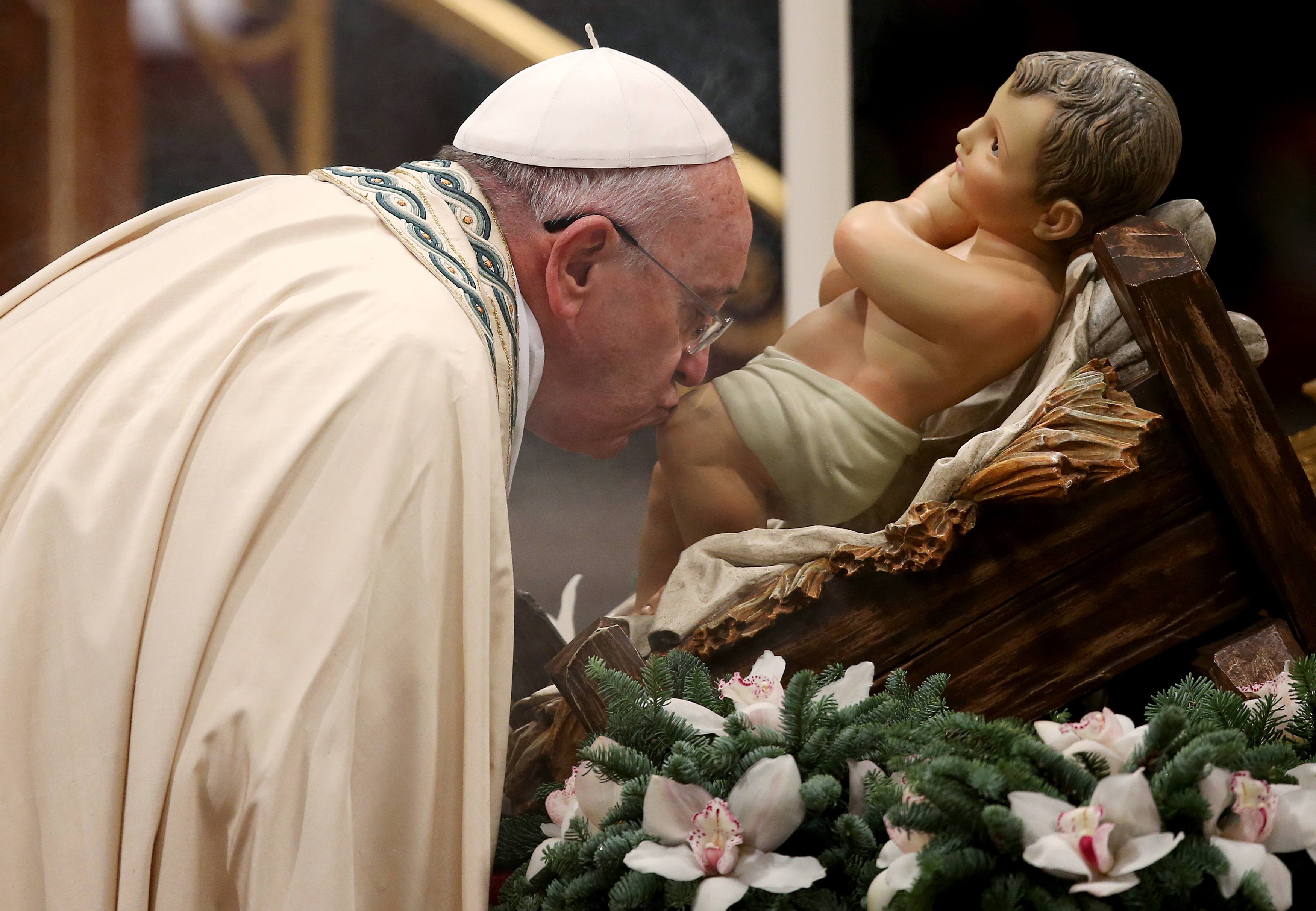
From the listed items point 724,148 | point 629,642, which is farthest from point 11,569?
point 724,148

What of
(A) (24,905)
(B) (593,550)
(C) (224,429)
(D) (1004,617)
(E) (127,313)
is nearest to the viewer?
(A) (24,905)

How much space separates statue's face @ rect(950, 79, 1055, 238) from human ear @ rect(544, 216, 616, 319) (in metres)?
0.62

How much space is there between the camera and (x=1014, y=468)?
1775mm

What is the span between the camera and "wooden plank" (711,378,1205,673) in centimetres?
186

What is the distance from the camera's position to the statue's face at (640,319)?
2.06 metres

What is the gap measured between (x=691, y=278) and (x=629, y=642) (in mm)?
670

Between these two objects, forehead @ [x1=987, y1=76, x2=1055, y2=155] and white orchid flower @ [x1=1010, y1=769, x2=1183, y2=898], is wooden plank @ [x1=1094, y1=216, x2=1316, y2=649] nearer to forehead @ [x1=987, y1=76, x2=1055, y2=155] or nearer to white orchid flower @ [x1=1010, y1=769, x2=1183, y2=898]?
forehead @ [x1=987, y1=76, x2=1055, y2=155]

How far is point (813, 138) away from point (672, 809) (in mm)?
2017

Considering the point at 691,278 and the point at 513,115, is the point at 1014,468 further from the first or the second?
the point at 513,115

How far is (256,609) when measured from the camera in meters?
1.47

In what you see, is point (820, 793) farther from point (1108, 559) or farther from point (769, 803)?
point (1108, 559)

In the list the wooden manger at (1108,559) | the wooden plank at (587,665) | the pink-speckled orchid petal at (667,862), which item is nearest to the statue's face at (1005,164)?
the wooden manger at (1108,559)

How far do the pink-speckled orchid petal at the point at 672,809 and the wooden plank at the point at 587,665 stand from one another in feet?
1.05

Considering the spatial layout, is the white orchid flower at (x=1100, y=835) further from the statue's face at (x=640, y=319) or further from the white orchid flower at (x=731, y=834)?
the statue's face at (x=640, y=319)
